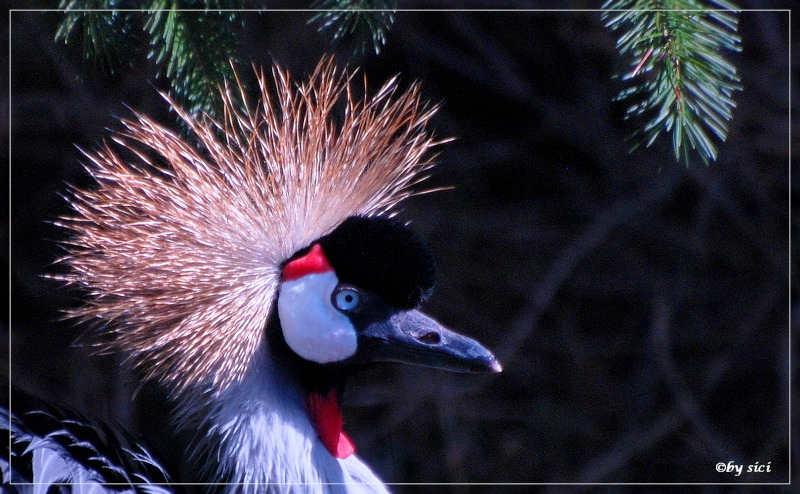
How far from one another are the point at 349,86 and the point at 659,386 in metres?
0.64

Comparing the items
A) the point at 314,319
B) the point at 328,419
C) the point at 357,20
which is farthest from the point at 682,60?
the point at 328,419

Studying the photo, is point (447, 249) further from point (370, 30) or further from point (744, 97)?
point (744, 97)

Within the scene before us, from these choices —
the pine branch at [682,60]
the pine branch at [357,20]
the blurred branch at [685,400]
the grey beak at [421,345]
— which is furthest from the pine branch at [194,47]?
the blurred branch at [685,400]

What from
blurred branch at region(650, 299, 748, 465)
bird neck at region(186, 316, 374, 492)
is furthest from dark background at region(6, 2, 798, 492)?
bird neck at region(186, 316, 374, 492)

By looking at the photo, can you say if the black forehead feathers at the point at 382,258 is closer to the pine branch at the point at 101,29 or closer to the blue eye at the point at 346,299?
the blue eye at the point at 346,299

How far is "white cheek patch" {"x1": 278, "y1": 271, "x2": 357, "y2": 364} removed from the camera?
913 mm

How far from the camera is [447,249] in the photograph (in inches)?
45.5

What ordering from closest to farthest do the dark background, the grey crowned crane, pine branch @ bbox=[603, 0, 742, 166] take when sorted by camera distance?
pine branch @ bbox=[603, 0, 742, 166], the grey crowned crane, the dark background

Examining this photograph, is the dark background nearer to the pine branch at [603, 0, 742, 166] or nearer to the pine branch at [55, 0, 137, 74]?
the pine branch at [55, 0, 137, 74]

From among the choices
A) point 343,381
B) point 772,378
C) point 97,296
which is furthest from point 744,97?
point 97,296

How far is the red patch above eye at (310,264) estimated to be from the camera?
911 mm

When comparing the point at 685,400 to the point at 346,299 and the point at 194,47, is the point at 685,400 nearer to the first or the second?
the point at 346,299

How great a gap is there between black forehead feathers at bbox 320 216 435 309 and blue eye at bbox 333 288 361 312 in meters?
0.01

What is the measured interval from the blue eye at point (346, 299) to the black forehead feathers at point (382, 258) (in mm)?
13
